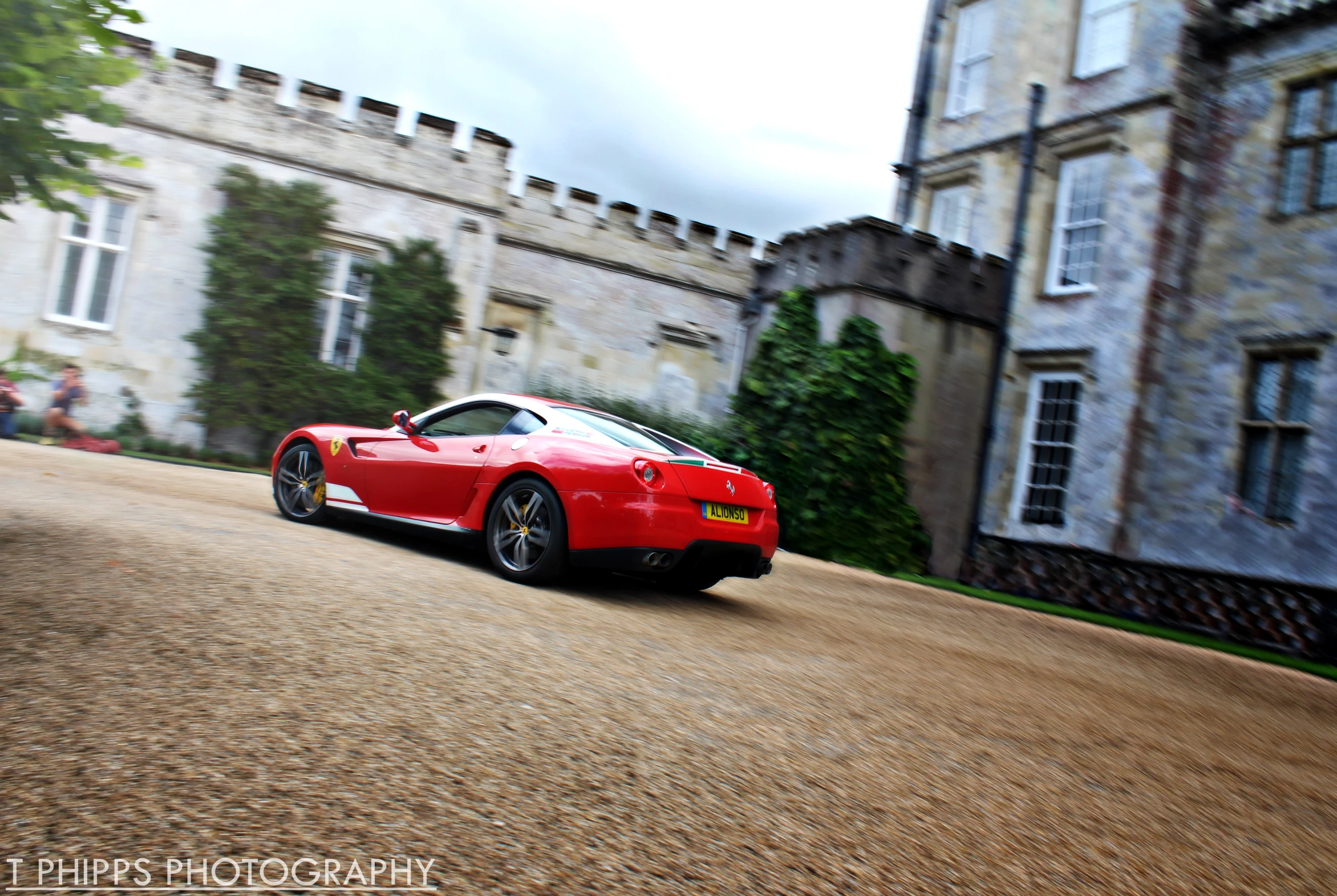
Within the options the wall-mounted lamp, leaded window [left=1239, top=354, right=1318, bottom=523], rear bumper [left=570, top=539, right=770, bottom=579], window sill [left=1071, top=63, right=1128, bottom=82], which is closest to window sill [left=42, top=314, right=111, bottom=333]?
the wall-mounted lamp

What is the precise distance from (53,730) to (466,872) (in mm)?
1150

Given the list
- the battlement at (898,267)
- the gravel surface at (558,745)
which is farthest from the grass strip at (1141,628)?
the gravel surface at (558,745)

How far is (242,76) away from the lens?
15617 millimetres

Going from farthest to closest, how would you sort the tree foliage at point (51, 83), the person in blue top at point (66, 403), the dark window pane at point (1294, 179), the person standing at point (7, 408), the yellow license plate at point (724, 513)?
the person in blue top at point (66, 403), the person standing at point (7, 408), the dark window pane at point (1294, 179), the yellow license plate at point (724, 513), the tree foliage at point (51, 83)

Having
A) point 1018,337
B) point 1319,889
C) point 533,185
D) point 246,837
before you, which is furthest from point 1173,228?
point 246,837

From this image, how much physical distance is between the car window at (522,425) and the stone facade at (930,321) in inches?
353

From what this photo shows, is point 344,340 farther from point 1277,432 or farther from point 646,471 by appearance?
point 1277,432

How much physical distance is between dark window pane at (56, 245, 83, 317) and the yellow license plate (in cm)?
1380

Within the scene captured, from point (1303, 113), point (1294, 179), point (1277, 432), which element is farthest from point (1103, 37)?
point (1277, 432)

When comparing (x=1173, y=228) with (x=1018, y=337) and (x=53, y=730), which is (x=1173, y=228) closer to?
(x=1018, y=337)

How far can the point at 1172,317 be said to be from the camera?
545 inches

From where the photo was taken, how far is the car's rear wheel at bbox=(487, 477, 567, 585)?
5.58 meters

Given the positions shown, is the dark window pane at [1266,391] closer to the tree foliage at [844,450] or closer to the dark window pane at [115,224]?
the tree foliage at [844,450]

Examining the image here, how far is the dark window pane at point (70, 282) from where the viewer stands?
592 inches
